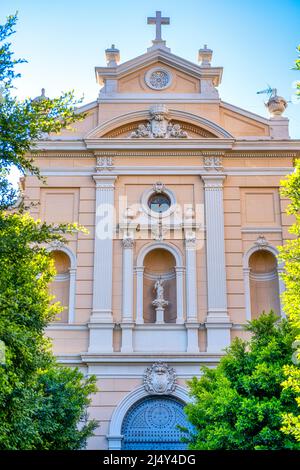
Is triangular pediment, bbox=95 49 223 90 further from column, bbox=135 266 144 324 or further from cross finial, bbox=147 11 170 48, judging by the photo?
column, bbox=135 266 144 324

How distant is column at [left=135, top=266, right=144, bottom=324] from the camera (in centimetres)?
2125

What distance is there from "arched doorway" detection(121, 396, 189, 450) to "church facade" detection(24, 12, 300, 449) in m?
0.03

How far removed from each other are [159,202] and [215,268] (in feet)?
9.66

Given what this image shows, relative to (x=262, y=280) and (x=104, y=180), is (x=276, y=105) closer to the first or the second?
(x=262, y=280)

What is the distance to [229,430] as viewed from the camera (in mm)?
14891

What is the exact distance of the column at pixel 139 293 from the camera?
21.2 meters

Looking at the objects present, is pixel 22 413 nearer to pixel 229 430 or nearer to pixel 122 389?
pixel 229 430

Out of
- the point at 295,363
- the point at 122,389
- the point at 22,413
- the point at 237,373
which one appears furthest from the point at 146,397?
the point at 22,413

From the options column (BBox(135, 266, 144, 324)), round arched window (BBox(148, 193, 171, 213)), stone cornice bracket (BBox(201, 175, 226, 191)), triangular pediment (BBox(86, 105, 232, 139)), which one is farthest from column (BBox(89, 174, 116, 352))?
stone cornice bracket (BBox(201, 175, 226, 191))

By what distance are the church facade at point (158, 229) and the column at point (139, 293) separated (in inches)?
1.7

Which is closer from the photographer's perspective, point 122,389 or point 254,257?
point 122,389

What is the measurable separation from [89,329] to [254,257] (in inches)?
Result: 230

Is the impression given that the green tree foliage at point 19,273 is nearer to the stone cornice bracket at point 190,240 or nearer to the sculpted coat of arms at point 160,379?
the sculpted coat of arms at point 160,379
